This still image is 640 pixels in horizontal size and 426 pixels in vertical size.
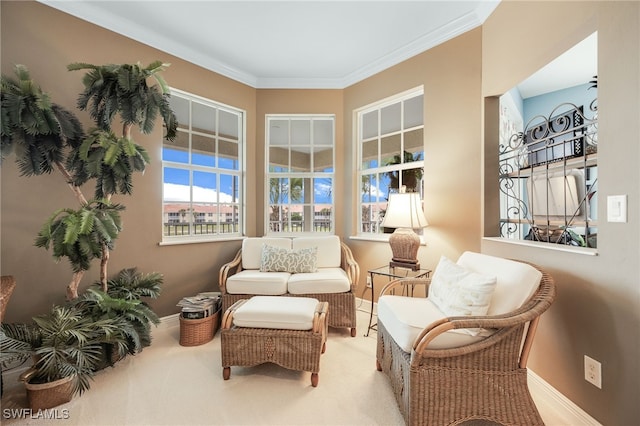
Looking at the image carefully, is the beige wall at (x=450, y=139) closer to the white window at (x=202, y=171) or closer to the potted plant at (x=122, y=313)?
the white window at (x=202, y=171)

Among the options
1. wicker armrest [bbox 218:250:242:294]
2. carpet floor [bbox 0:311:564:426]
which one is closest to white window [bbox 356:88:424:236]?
wicker armrest [bbox 218:250:242:294]

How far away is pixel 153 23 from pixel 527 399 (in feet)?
13.4

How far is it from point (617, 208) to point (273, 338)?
209cm

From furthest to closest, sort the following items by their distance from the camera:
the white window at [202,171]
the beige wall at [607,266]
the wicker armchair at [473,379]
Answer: the white window at [202,171], the wicker armchair at [473,379], the beige wall at [607,266]

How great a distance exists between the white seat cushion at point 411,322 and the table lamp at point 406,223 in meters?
0.74

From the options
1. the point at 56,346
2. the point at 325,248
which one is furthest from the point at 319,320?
the point at 56,346

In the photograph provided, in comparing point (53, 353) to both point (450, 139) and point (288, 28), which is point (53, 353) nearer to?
point (288, 28)

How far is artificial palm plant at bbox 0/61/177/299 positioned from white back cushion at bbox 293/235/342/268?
182 cm

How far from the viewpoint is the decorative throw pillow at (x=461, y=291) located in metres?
1.53

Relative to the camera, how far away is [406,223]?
8.81 feet

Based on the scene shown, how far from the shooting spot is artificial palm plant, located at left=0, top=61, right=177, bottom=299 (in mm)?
1793

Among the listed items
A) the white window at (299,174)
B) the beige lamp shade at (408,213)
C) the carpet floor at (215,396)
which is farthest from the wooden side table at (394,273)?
the white window at (299,174)

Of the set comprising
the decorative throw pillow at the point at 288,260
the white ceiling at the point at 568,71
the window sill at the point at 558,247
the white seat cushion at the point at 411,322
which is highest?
the white ceiling at the point at 568,71

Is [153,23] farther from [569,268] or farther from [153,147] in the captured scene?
[569,268]
